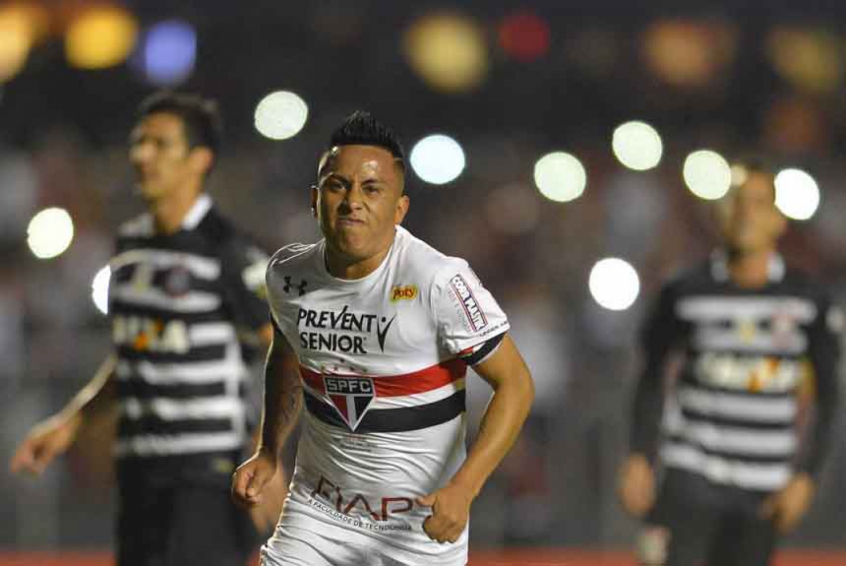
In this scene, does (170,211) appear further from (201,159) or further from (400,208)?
(400,208)

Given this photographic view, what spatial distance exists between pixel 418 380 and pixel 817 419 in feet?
9.26

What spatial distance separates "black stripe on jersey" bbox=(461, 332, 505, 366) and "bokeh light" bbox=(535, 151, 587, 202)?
9382 millimetres

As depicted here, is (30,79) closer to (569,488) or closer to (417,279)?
(569,488)

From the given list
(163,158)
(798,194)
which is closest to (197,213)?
(163,158)

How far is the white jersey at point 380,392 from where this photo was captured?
448 centimetres

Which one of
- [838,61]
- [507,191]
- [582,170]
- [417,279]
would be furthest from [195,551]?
[838,61]

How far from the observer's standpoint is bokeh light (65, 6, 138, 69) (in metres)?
14.5

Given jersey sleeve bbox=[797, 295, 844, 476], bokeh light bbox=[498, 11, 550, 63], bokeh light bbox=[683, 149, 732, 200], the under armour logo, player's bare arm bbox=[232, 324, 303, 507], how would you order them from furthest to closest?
bokeh light bbox=[498, 11, 550, 63] < bokeh light bbox=[683, 149, 732, 200] < jersey sleeve bbox=[797, 295, 844, 476] < player's bare arm bbox=[232, 324, 303, 507] < the under armour logo

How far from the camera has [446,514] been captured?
413 cm

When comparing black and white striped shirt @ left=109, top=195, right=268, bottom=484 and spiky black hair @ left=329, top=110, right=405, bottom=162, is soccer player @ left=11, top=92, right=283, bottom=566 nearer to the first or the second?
black and white striped shirt @ left=109, top=195, right=268, bottom=484

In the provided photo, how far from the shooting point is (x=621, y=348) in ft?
36.3

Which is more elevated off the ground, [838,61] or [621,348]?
[838,61]

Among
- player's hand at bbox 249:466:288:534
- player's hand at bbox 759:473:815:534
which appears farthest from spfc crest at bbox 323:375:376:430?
player's hand at bbox 759:473:815:534

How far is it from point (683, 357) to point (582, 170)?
7.76 metres
